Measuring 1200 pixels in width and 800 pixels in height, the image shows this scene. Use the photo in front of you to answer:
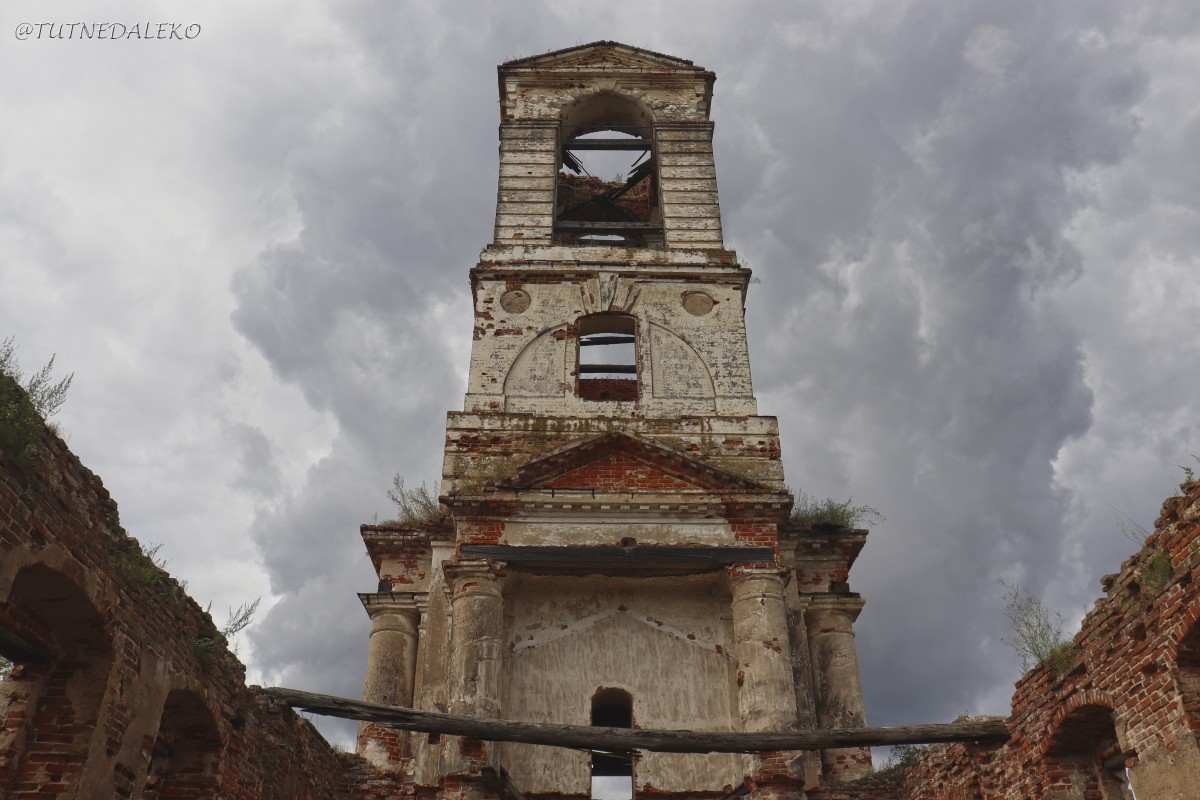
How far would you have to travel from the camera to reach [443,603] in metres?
13.3

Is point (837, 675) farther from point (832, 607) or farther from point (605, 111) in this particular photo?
point (605, 111)

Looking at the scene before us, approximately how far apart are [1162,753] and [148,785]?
7744 mm

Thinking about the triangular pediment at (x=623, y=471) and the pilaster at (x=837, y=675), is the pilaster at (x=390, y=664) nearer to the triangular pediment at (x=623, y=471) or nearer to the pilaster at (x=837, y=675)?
the triangular pediment at (x=623, y=471)

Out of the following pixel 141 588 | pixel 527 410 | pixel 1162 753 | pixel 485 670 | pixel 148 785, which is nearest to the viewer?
pixel 1162 753

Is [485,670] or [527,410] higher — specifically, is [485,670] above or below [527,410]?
below

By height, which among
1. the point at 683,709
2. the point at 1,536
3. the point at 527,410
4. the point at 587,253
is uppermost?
the point at 587,253

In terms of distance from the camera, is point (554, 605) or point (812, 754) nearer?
point (812, 754)

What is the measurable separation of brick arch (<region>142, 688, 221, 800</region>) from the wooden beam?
53.9 inches

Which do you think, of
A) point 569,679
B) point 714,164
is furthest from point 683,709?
point 714,164

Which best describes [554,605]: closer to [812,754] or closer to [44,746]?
[812,754]

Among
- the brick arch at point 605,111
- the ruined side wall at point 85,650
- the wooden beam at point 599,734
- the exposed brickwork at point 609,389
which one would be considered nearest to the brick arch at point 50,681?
the ruined side wall at point 85,650

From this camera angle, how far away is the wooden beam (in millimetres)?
9406

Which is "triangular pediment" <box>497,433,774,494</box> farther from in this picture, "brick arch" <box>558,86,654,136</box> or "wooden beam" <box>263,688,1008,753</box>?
"brick arch" <box>558,86,654,136</box>

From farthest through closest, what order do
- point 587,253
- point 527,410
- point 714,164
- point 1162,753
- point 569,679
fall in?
point 714,164 < point 587,253 < point 527,410 < point 569,679 < point 1162,753
